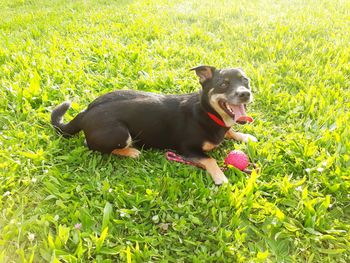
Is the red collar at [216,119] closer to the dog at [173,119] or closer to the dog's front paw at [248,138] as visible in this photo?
the dog at [173,119]

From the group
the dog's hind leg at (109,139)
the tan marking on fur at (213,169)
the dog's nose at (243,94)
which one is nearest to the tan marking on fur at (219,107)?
the dog's nose at (243,94)

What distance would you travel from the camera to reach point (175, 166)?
3.43 metres

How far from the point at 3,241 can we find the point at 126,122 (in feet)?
5.09

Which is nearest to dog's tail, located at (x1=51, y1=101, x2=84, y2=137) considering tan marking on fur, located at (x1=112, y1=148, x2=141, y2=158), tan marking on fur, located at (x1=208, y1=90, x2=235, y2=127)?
tan marking on fur, located at (x1=112, y1=148, x2=141, y2=158)

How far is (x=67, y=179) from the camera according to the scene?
3309 millimetres

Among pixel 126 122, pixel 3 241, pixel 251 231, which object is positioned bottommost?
pixel 251 231

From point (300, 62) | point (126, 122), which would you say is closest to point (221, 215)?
point (126, 122)

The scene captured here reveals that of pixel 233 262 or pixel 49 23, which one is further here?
pixel 49 23

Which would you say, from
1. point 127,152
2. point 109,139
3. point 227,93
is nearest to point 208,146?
point 227,93

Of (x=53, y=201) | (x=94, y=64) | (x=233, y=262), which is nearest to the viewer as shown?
(x=233, y=262)

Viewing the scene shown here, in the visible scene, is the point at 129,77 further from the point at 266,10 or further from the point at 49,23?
the point at 266,10

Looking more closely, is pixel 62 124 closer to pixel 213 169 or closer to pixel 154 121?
pixel 154 121

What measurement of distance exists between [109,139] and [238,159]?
1348 mm

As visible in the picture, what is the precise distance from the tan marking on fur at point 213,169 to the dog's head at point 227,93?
45 centimetres
